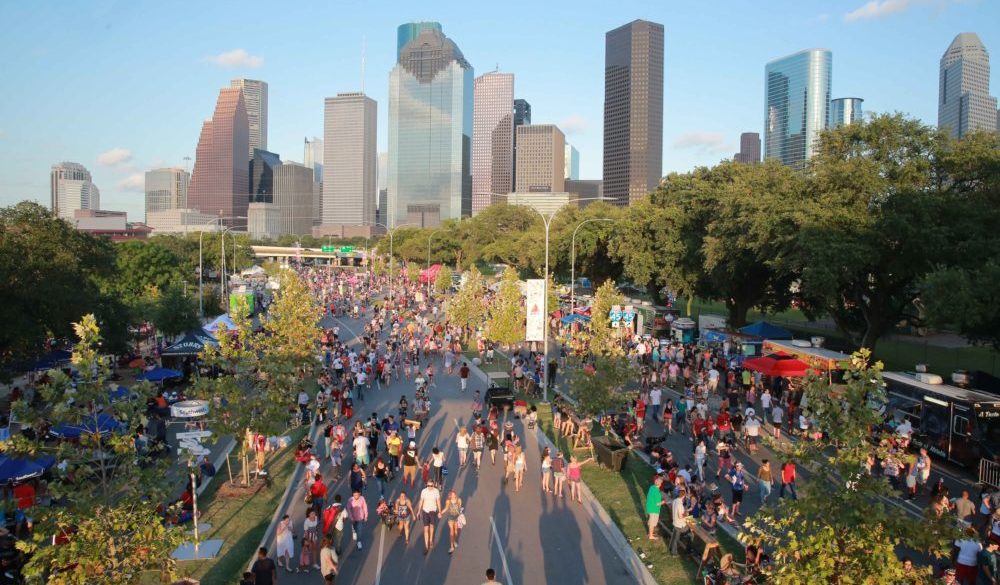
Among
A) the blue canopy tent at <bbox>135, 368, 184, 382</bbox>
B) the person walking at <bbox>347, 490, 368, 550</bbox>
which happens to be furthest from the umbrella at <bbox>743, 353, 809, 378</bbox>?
the blue canopy tent at <bbox>135, 368, 184, 382</bbox>

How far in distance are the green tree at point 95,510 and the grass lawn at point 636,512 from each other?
8301 millimetres

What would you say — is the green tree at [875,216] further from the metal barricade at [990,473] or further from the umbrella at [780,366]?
the metal barricade at [990,473]

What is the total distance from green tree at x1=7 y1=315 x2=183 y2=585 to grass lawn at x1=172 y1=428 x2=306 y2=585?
288 cm

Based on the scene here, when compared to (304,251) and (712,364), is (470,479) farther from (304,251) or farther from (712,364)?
(304,251)

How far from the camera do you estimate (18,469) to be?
15.6 m

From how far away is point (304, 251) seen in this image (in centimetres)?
18338

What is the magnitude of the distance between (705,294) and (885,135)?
18527 millimetres

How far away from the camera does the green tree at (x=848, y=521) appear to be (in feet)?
26.5

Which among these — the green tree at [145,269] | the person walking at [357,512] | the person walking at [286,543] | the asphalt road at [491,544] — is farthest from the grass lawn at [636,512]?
the green tree at [145,269]

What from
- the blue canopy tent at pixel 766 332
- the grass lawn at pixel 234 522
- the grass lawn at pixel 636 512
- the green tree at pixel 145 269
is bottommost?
the grass lawn at pixel 234 522

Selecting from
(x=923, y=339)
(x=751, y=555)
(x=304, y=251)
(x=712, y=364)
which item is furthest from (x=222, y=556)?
(x=304, y=251)

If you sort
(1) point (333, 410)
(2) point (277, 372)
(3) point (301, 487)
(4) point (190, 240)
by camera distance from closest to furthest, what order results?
(3) point (301, 487) < (2) point (277, 372) < (1) point (333, 410) < (4) point (190, 240)

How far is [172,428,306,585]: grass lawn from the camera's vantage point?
13.3 meters

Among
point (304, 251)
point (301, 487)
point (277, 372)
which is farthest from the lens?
point (304, 251)
